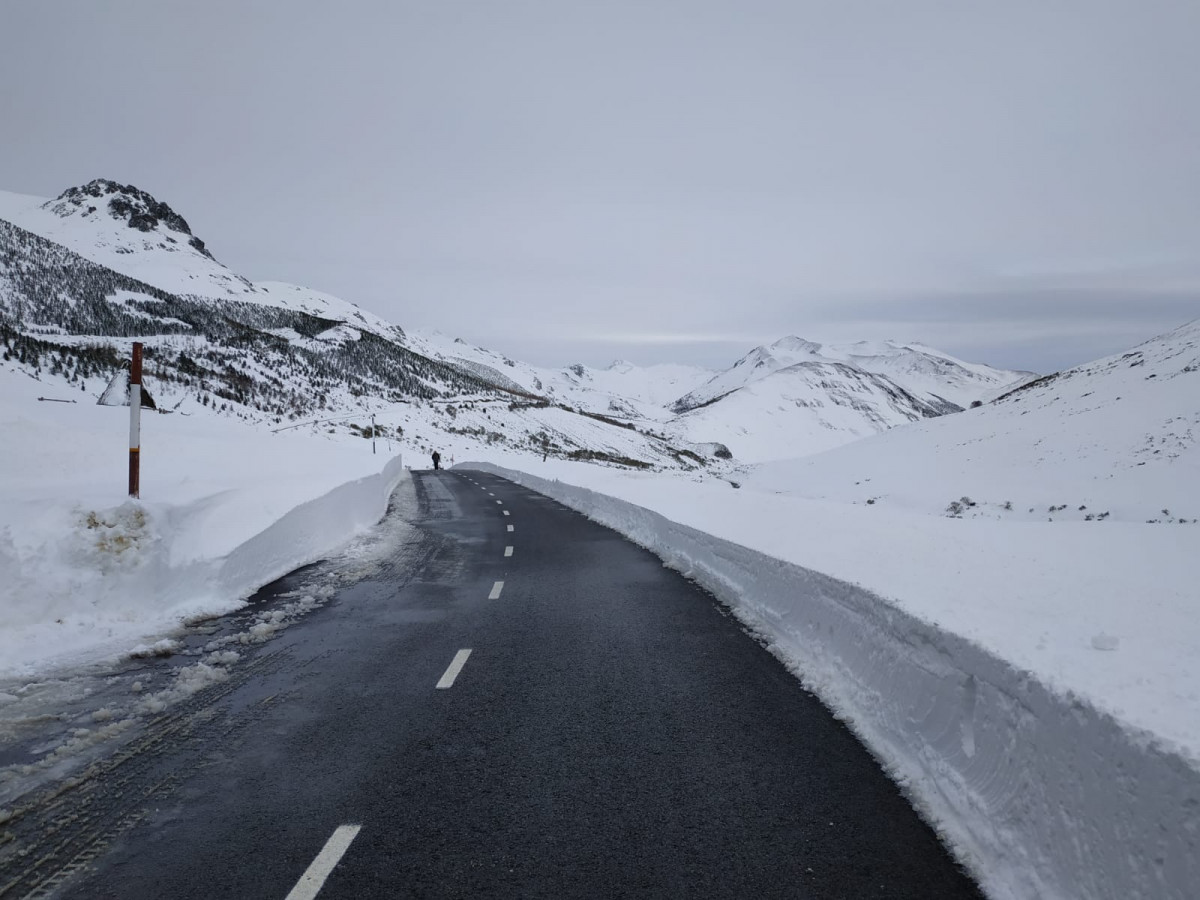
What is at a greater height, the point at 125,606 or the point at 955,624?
the point at 955,624

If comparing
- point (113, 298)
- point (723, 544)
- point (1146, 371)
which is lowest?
point (723, 544)

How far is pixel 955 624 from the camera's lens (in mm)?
4820

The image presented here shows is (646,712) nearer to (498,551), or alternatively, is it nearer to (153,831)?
(153,831)

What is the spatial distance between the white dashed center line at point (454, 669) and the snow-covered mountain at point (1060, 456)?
16.0 metres

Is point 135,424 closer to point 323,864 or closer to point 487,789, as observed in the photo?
point 487,789

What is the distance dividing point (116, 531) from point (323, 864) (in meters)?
6.73

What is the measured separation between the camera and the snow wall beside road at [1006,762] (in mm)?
2729

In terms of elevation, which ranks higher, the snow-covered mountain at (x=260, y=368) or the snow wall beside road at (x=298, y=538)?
the snow-covered mountain at (x=260, y=368)

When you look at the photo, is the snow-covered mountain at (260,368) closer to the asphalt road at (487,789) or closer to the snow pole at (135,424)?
the snow pole at (135,424)

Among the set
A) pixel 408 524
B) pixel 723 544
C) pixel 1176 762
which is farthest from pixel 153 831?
pixel 408 524

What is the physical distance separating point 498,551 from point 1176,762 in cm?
1288

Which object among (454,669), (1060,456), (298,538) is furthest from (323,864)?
(1060,456)

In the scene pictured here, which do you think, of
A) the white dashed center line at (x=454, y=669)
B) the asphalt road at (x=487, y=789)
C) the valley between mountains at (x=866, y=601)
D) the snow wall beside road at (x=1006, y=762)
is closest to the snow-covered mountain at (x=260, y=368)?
the valley between mountains at (x=866, y=601)

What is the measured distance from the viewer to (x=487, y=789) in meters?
4.36
